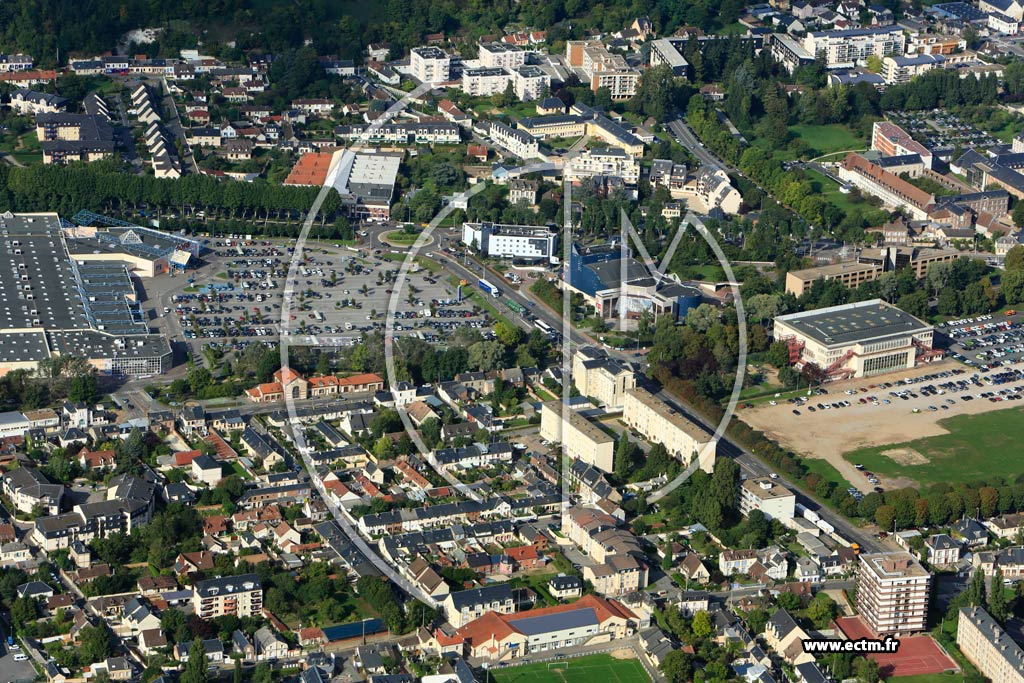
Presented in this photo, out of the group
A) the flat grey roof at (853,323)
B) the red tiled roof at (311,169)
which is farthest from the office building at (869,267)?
the red tiled roof at (311,169)

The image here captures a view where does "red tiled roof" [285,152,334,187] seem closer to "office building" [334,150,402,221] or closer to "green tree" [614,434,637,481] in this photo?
"office building" [334,150,402,221]

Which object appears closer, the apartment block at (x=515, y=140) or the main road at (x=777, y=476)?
the main road at (x=777, y=476)

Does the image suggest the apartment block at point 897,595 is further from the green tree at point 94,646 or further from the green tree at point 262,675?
the green tree at point 94,646

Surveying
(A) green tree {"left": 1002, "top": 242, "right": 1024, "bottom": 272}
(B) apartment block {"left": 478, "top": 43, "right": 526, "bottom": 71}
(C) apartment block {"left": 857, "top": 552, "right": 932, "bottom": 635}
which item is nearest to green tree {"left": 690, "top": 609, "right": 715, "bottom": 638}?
(C) apartment block {"left": 857, "top": 552, "right": 932, "bottom": 635}

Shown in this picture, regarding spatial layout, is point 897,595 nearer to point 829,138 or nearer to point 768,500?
point 768,500

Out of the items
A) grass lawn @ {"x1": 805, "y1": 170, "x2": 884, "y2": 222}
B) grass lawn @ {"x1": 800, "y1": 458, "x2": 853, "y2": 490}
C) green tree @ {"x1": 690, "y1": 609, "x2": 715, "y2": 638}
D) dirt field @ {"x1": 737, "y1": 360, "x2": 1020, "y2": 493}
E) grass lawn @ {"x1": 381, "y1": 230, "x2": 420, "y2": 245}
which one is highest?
grass lawn @ {"x1": 805, "y1": 170, "x2": 884, "y2": 222}

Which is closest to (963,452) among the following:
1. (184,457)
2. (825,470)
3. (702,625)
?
(825,470)
